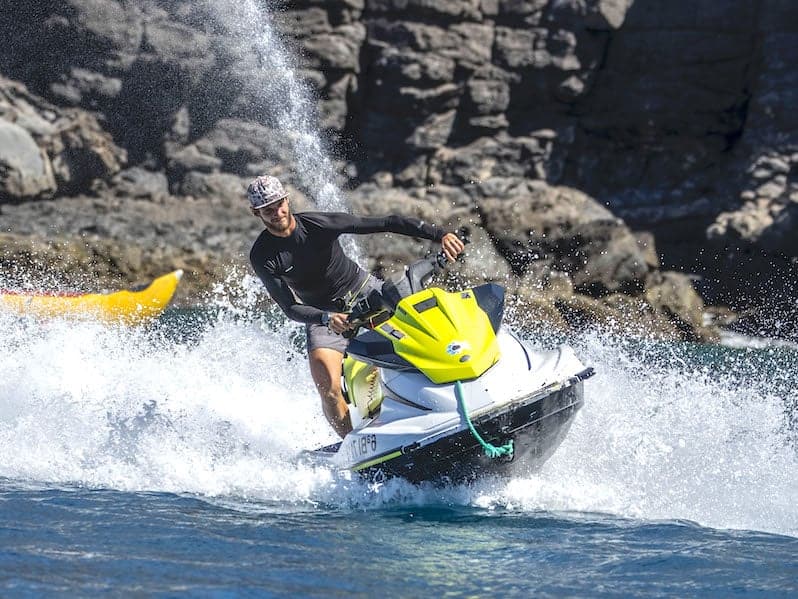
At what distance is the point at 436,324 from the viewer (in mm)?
5230

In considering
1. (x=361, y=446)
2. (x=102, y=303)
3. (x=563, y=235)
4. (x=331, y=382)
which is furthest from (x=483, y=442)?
(x=563, y=235)

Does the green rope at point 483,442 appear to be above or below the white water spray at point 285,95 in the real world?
below

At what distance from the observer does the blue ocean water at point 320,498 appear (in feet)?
13.5

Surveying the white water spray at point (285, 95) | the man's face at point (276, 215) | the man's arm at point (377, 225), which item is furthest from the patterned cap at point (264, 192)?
the white water spray at point (285, 95)

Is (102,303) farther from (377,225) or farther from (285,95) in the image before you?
(377,225)

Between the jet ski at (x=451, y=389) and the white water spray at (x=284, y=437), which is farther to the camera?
the white water spray at (x=284, y=437)

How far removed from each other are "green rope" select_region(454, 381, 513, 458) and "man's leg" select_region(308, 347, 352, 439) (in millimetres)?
1325

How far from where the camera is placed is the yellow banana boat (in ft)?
42.8

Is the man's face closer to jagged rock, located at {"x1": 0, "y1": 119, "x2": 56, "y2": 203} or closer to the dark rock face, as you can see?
the dark rock face

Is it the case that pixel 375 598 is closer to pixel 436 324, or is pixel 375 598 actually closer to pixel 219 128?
pixel 436 324

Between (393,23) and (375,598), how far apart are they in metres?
19.0

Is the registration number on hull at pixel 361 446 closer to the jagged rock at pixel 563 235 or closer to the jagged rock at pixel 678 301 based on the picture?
the jagged rock at pixel 678 301

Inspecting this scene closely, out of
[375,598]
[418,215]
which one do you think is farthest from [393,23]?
[375,598]

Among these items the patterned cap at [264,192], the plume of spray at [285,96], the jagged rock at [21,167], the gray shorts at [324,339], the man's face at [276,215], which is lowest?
the gray shorts at [324,339]
